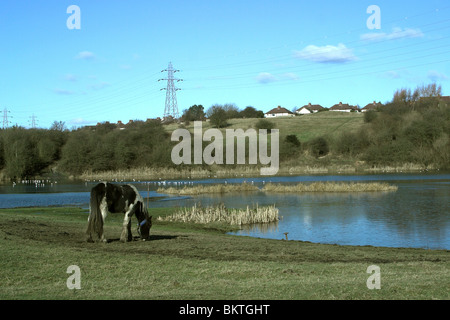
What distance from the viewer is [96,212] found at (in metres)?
15.4

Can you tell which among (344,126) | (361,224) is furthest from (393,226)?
(344,126)

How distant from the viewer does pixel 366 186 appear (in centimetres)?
5053

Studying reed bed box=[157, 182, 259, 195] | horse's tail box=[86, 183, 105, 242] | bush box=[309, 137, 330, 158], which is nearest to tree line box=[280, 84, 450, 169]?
bush box=[309, 137, 330, 158]

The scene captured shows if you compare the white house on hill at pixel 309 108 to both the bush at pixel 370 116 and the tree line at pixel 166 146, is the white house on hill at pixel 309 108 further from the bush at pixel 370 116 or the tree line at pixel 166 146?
the tree line at pixel 166 146

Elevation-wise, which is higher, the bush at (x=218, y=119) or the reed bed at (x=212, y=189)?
the bush at (x=218, y=119)

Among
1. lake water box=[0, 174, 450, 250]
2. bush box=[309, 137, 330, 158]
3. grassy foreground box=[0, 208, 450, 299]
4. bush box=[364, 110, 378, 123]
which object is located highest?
bush box=[364, 110, 378, 123]

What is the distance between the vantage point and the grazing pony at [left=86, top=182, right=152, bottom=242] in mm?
15422

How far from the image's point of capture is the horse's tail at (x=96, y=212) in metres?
15.3

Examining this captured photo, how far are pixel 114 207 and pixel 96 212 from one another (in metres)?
0.75

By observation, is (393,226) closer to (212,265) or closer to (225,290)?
(212,265)

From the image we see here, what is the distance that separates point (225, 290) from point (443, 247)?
15.1 m

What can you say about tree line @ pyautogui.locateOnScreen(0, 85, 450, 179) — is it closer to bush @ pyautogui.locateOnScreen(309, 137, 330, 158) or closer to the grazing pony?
bush @ pyautogui.locateOnScreen(309, 137, 330, 158)

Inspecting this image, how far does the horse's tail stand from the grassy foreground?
50 cm

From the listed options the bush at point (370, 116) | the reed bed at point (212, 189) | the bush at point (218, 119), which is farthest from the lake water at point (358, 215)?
the bush at point (218, 119)
